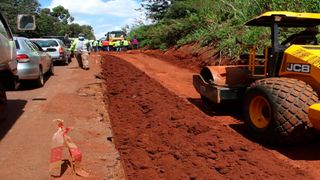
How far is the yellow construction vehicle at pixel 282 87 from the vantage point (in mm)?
6504

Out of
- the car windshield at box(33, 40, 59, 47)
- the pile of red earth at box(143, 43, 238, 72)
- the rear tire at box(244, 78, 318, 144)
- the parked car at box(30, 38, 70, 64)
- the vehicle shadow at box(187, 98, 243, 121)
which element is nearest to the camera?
the rear tire at box(244, 78, 318, 144)

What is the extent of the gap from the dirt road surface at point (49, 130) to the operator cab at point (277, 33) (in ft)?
9.96

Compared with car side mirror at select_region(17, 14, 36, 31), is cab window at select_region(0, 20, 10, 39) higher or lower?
lower

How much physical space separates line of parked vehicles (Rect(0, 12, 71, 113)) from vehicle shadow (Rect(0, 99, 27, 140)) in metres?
0.35

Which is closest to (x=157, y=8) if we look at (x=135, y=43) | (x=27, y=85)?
(x=135, y=43)

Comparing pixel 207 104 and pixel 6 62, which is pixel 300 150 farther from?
pixel 6 62

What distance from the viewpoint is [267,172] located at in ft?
19.2

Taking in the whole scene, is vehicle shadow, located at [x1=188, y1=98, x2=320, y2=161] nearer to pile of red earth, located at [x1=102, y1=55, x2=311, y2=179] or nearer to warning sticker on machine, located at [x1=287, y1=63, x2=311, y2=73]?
pile of red earth, located at [x1=102, y1=55, x2=311, y2=179]

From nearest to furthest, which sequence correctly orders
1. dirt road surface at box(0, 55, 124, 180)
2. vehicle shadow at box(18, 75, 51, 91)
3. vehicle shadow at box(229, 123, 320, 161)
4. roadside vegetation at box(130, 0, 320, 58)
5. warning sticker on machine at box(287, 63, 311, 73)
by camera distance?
dirt road surface at box(0, 55, 124, 180) → vehicle shadow at box(229, 123, 320, 161) → warning sticker on machine at box(287, 63, 311, 73) → vehicle shadow at box(18, 75, 51, 91) → roadside vegetation at box(130, 0, 320, 58)

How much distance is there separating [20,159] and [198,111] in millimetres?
4185

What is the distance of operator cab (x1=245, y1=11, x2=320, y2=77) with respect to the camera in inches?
305

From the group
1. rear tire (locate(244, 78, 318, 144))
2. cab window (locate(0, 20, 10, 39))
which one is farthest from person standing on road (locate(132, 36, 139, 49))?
rear tire (locate(244, 78, 318, 144))

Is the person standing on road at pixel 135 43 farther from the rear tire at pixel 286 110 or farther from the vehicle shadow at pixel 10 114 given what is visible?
the rear tire at pixel 286 110

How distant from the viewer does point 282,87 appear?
6.75 metres
